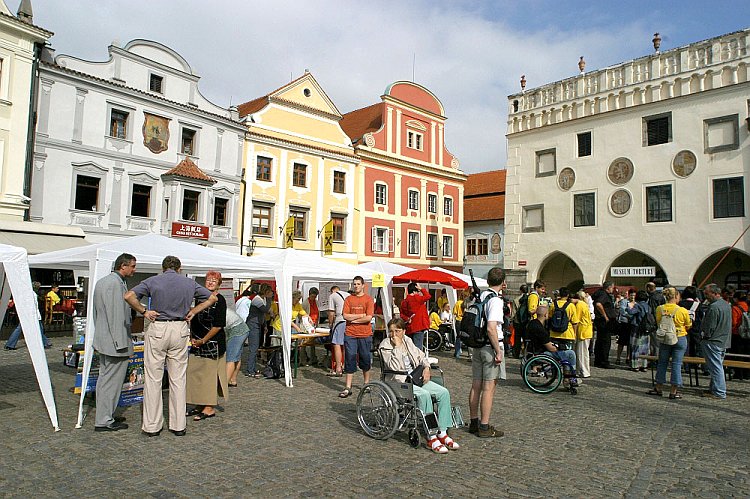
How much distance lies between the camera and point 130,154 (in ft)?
74.7

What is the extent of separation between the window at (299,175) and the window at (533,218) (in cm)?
1180

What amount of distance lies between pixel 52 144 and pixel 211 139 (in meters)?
6.74

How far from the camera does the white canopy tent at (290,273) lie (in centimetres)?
952

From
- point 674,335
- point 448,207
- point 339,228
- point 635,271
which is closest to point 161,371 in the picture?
point 674,335

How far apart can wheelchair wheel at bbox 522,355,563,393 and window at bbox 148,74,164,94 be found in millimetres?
20498

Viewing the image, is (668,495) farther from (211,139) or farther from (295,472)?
(211,139)

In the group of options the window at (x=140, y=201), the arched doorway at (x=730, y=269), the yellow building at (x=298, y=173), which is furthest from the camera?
the yellow building at (x=298, y=173)

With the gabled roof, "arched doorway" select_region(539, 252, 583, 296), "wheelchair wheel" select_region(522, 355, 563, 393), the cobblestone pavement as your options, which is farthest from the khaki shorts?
the gabled roof

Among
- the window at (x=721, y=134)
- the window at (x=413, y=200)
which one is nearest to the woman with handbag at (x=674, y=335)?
the window at (x=721, y=134)

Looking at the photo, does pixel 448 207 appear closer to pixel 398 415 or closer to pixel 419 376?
pixel 419 376

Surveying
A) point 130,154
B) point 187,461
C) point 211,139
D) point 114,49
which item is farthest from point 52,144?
point 187,461

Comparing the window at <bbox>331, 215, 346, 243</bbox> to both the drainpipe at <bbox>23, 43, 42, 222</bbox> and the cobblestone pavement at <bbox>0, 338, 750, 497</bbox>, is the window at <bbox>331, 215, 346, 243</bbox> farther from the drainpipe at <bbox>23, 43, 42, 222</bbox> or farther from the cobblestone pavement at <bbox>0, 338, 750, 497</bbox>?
the cobblestone pavement at <bbox>0, 338, 750, 497</bbox>

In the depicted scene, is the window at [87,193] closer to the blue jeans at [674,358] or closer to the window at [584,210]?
the blue jeans at [674,358]

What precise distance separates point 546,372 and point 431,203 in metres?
26.0
